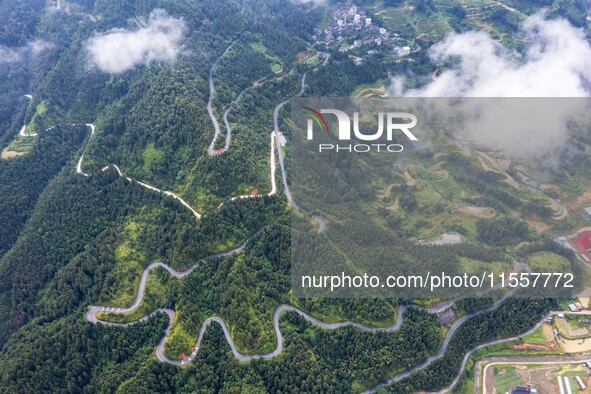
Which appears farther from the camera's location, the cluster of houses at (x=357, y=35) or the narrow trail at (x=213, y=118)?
the cluster of houses at (x=357, y=35)

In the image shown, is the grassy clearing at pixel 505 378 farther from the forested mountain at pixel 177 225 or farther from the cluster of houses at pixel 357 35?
the cluster of houses at pixel 357 35

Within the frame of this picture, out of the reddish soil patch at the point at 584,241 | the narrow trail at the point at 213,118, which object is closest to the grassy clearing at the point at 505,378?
the reddish soil patch at the point at 584,241

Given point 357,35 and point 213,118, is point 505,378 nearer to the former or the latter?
point 213,118

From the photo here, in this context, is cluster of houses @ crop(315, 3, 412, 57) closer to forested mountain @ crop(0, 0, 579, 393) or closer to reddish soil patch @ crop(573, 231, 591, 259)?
forested mountain @ crop(0, 0, 579, 393)

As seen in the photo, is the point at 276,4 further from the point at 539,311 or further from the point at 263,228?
the point at 539,311

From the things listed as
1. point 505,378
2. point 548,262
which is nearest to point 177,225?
point 505,378

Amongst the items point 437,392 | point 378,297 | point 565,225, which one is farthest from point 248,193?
point 565,225
